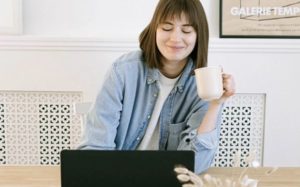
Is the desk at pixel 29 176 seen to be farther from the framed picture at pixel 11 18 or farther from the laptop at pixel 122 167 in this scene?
the framed picture at pixel 11 18

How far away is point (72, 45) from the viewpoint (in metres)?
2.06

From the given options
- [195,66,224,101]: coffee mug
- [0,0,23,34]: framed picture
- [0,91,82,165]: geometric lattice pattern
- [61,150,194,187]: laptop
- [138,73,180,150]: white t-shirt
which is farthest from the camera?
[0,91,82,165]: geometric lattice pattern

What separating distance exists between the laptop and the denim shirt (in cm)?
37

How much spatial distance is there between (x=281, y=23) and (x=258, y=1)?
17 cm

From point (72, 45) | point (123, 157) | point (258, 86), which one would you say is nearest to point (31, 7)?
point (72, 45)

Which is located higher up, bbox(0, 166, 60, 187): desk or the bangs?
the bangs

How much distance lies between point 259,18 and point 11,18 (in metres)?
1.27

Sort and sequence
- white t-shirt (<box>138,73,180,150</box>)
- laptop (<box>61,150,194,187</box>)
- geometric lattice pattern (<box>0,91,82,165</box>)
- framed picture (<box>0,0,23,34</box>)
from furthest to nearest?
geometric lattice pattern (<box>0,91,82,165</box>) < framed picture (<box>0,0,23,34</box>) < white t-shirt (<box>138,73,180,150</box>) < laptop (<box>61,150,194,187</box>)

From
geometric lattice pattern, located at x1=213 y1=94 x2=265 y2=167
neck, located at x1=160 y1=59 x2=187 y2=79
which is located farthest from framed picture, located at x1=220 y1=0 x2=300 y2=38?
neck, located at x1=160 y1=59 x2=187 y2=79

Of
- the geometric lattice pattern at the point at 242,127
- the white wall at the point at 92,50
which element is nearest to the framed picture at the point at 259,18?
the white wall at the point at 92,50

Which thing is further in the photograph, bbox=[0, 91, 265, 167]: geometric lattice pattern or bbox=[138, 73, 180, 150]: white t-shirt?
bbox=[0, 91, 265, 167]: geometric lattice pattern

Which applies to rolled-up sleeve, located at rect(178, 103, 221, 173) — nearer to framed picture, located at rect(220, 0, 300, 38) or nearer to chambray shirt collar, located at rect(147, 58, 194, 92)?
chambray shirt collar, located at rect(147, 58, 194, 92)

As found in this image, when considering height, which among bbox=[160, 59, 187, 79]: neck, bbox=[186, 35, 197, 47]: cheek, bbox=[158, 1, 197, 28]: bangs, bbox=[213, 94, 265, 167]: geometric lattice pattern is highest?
bbox=[158, 1, 197, 28]: bangs

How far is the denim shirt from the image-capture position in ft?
4.21
